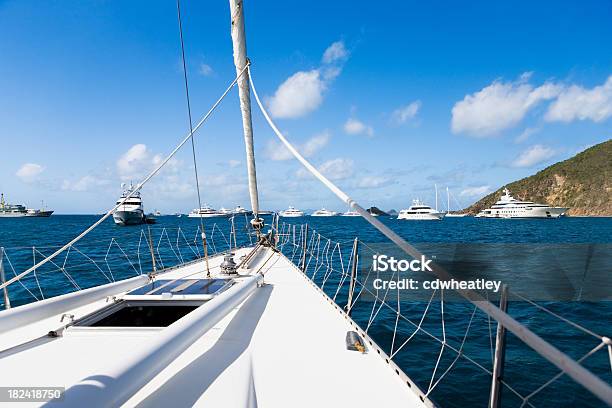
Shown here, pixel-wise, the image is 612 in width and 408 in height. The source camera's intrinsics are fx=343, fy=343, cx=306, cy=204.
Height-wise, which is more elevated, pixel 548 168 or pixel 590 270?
pixel 548 168

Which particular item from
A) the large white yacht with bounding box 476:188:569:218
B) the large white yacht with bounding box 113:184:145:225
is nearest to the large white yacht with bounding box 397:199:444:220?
the large white yacht with bounding box 476:188:569:218

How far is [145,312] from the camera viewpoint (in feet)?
11.9

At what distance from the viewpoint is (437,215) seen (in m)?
80.8

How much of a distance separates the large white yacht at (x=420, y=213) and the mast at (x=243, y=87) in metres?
77.3

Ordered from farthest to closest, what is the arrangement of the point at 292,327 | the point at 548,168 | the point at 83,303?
the point at 548,168
the point at 83,303
the point at 292,327

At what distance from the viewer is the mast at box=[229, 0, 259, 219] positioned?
20.7 ft

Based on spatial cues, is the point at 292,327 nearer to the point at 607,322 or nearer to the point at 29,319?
the point at 29,319

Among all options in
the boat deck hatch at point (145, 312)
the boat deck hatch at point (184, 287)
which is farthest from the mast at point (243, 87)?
the boat deck hatch at point (145, 312)

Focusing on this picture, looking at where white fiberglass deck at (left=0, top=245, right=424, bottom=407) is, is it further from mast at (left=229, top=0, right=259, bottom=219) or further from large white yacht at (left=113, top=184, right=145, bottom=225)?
large white yacht at (left=113, top=184, right=145, bottom=225)

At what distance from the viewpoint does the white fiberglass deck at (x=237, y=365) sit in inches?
81.7

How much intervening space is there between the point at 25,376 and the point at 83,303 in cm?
170

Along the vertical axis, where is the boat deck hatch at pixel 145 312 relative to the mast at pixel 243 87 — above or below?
below

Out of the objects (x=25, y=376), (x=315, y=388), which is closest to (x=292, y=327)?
(x=315, y=388)

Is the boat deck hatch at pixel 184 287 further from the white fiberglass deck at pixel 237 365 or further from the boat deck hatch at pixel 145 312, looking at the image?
the white fiberglass deck at pixel 237 365
